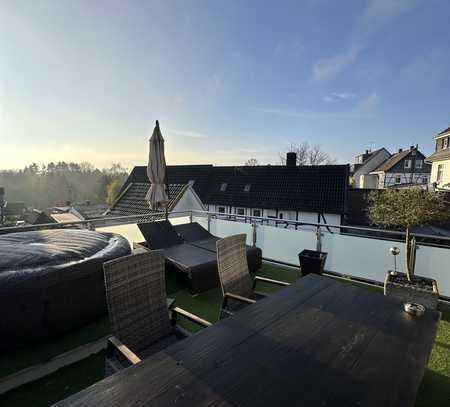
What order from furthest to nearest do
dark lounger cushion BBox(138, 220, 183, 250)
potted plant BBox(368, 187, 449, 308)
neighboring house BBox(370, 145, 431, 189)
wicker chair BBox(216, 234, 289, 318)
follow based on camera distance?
neighboring house BBox(370, 145, 431, 189) < dark lounger cushion BBox(138, 220, 183, 250) < potted plant BBox(368, 187, 449, 308) < wicker chair BBox(216, 234, 289, 318)

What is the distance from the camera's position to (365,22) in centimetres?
550

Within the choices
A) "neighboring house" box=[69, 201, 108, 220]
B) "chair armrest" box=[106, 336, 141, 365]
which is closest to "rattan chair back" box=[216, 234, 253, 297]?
"chair armrest" box=[106, 336, 141, 365]

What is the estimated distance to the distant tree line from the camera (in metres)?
31.3

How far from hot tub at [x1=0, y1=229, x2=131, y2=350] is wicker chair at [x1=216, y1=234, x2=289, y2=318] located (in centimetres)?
145

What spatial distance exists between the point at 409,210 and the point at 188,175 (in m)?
17.2

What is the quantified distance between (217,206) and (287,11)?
12.7 m

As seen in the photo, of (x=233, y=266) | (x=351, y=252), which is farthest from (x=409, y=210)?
(x=233, y=266)

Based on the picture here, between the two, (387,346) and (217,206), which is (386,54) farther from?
(217,206)

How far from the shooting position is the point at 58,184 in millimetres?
33000

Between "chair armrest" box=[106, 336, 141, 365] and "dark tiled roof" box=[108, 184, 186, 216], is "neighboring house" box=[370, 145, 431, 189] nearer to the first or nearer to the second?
"dark tiled roof" box=[108, 184, 186, 216]

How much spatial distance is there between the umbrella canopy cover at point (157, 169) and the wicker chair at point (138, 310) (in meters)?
3.54

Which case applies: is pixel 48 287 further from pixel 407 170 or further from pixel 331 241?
pixel 407 170

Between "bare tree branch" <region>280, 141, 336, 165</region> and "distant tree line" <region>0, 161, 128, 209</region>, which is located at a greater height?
"bare tree branch" <region>280, 141, 336, 165</region>

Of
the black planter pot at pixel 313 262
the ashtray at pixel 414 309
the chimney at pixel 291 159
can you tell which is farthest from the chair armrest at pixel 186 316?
the chimney at pixel 291 159
